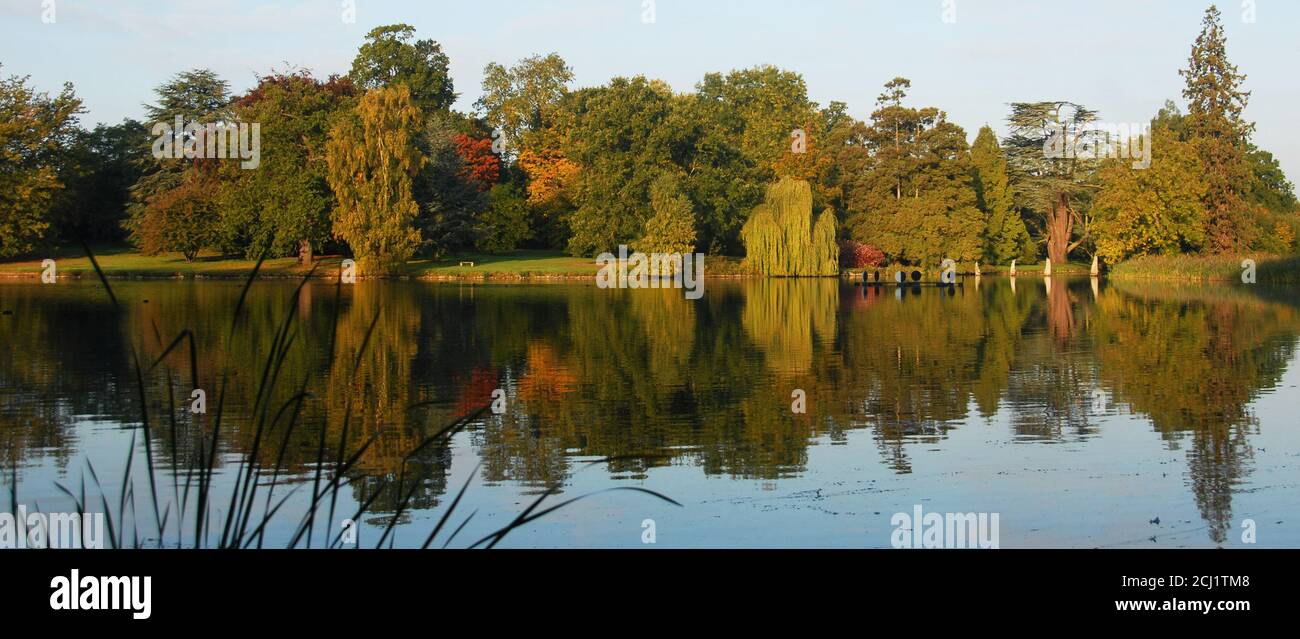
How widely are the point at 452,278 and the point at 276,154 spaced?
11790mm

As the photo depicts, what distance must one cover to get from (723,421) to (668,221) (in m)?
45.6

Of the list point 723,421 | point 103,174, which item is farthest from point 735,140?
point 723,421

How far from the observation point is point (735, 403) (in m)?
14.6

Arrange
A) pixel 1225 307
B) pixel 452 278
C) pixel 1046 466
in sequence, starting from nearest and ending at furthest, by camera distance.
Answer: pixel 1046 466
pixel 1225 307
pixel 452 278

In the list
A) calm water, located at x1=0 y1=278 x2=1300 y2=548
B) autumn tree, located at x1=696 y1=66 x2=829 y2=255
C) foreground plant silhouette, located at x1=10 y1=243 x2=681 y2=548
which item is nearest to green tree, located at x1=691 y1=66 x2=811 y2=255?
autumn tree, located at x1=696 y1=66 x2=829 y2=255

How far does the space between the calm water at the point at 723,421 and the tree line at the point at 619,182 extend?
2979cm

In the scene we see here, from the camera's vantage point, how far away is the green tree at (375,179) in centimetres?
5472

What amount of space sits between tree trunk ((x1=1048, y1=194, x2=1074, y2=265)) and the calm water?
4258cm

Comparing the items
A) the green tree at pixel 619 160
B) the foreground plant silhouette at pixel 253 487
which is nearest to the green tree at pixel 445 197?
the green tree at pixel 619 160

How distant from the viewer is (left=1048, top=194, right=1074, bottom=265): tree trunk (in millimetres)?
69375

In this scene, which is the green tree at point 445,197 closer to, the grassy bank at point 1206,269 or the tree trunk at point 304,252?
the tree trunk at point 304,252

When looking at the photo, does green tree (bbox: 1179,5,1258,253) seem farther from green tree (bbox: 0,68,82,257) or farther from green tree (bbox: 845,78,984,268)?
green tree (bbox: 0,68,82,257)
